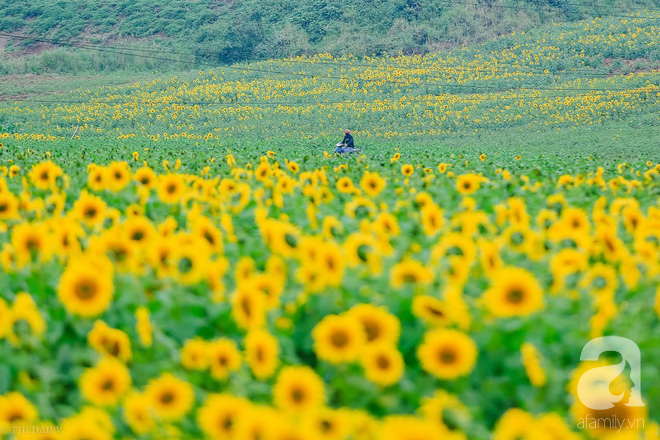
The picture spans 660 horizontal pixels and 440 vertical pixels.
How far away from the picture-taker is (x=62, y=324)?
81.2 inches

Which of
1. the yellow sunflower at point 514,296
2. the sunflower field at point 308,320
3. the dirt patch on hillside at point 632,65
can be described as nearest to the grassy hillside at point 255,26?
the dirt patch on hillside at point 632,65

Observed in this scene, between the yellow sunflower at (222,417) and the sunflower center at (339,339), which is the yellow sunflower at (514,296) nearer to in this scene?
the sunflower center at (339,339)

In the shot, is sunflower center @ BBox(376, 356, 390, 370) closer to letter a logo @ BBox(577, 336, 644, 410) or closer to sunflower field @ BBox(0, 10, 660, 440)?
sunflower field @ BBox(0, 10, 660, 440)

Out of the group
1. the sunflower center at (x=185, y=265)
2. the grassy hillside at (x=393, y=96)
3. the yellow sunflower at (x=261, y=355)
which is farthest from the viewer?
the grassy hillside at (x=393, y=96)

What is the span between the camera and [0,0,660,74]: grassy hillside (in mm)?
42125

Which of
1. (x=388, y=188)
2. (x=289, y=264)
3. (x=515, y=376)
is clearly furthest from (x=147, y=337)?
(x=388, y=188)

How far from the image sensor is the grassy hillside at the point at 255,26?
42125mm

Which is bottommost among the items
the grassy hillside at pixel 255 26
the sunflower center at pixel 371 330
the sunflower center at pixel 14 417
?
the sunflower center at pixel 14 417

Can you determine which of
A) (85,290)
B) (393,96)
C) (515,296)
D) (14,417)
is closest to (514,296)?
(515,296)

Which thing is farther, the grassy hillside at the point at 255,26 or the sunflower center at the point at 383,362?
the grassy hillside at the point at 255,26

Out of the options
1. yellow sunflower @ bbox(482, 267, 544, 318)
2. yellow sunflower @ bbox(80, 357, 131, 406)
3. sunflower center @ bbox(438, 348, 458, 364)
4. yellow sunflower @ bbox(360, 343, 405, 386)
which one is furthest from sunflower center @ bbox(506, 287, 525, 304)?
yellow sunflower @ bbox(80, 357, 131, 406)

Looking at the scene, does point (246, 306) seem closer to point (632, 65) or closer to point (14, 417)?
point (14, 417)

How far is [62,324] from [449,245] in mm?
1573

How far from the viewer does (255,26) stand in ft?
148
